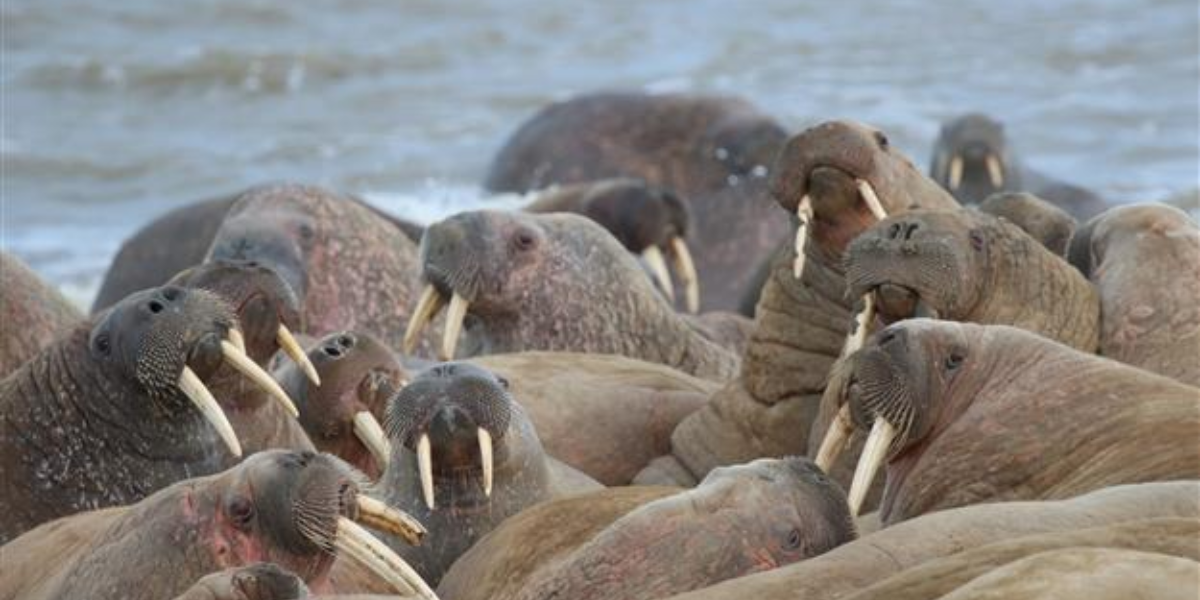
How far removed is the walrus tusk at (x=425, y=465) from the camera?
7609 millimetres

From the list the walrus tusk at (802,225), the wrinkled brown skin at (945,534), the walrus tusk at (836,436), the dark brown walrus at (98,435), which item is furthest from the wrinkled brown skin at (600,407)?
the wrinkled brown skin at (945,534)

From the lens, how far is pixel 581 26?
28984mm

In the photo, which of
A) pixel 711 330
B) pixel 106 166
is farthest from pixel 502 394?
pixel 106 166

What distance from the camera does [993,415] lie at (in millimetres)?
7141

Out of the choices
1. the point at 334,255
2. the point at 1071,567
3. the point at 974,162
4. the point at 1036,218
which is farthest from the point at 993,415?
the point at 974,162

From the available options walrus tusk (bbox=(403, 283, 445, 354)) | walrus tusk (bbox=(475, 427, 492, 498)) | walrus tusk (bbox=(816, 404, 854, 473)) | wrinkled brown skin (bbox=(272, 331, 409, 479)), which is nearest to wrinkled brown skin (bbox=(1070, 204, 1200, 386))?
walrus tusk (bbox=(816, 404, 854, 473))

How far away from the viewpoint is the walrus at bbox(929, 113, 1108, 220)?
15.5 m

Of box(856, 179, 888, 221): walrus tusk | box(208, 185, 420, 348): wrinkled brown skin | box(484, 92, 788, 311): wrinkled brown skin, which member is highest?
box(856, 179, 888, 221): walrus tusk

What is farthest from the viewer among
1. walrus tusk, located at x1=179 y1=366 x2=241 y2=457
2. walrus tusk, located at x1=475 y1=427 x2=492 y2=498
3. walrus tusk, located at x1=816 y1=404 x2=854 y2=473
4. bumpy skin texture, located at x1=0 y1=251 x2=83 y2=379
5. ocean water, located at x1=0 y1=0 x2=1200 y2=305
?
ocean water, located at x1=0 y1=0 x2=1200 y2=305

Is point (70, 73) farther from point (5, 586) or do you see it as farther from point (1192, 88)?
point (5, 586)

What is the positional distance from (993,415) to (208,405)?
6.88 ft

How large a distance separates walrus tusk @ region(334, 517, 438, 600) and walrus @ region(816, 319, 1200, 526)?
3.34ft

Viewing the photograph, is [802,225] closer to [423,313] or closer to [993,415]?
[993,415]

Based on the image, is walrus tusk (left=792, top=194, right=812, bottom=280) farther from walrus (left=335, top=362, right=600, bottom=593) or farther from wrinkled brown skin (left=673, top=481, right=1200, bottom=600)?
wrinkled brown skin (left=673, top=481, right=1200, bottom=600)
